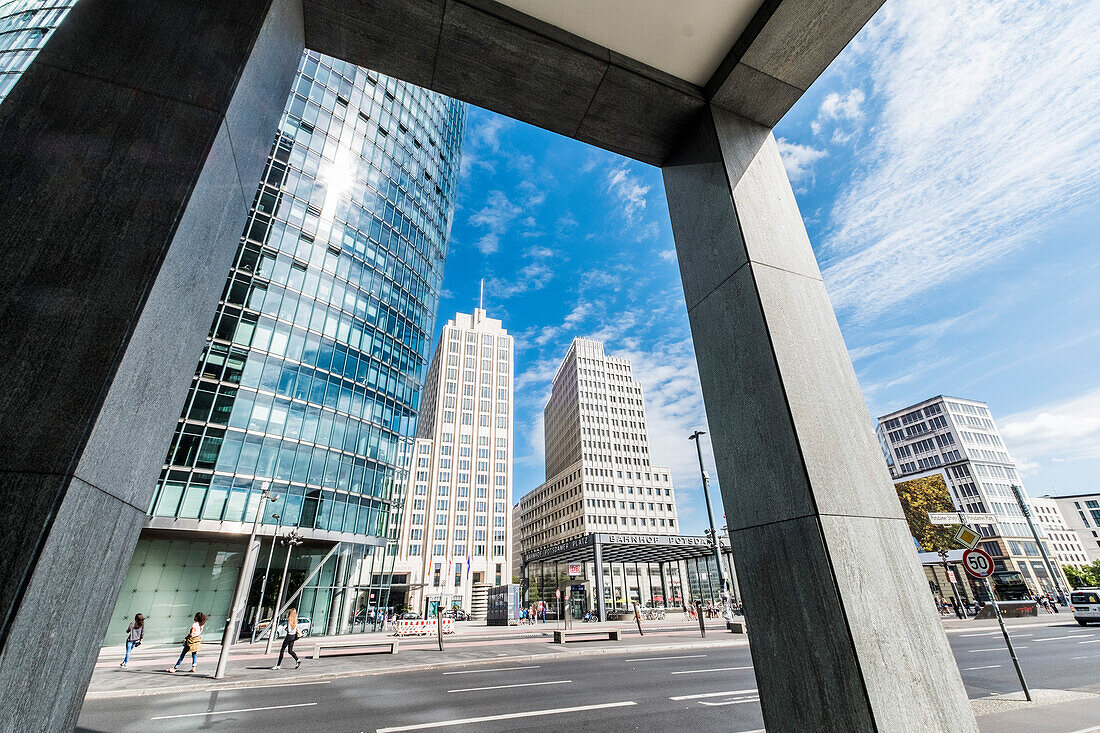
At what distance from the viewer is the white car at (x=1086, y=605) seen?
23.9 m

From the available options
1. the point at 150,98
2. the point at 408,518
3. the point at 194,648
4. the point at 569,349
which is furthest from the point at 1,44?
the point at 569,349

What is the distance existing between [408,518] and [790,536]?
99.3m

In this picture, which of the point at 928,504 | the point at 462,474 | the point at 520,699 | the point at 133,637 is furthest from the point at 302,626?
the point at 462,474

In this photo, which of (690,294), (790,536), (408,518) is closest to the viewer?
(790,536)

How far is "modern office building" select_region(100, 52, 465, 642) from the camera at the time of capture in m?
26.1

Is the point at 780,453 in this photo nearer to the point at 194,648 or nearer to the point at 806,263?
the point at 806,263

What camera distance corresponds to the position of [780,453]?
296 cm

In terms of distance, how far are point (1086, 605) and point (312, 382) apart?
48.2 meters

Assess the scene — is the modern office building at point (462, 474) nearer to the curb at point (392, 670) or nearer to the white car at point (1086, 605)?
the curb at point (392, 670)

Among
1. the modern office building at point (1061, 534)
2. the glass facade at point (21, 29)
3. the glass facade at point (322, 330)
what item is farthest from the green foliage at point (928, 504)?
the glass facade at point (21, 29)

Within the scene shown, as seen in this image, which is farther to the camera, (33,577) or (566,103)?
(566,103)

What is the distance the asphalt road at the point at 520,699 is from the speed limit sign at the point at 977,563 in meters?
2.56

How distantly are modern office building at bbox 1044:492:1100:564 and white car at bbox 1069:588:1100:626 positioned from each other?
111 metres

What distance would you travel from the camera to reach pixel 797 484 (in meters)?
2.83
